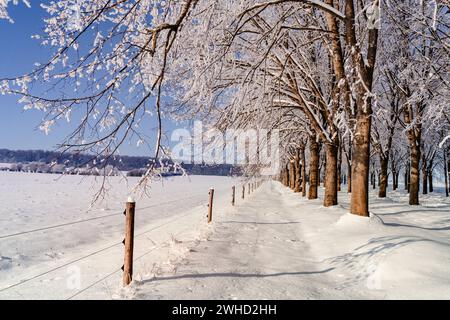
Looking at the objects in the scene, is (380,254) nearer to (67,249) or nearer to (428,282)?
(428,282)

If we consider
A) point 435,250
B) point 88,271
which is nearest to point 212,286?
point 88,271

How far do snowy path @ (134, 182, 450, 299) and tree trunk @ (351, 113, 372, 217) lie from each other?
17.0 inches

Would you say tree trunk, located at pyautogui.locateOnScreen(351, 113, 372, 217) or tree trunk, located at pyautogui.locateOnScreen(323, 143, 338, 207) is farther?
tree trunk, located at pyautogui.locateOnScreen(323, 143, 338, 207)

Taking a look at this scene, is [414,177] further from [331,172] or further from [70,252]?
[70,252]

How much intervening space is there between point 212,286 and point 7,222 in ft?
33.9

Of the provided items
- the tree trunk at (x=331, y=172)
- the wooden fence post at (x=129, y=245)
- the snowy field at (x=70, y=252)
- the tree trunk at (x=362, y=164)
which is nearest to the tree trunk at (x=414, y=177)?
the tree trunk at (x=331, y=172)

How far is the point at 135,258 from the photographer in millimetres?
6695

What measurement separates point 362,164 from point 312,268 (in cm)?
415

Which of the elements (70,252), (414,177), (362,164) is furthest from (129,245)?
(414,177)

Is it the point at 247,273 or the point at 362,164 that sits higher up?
the point at 362,164

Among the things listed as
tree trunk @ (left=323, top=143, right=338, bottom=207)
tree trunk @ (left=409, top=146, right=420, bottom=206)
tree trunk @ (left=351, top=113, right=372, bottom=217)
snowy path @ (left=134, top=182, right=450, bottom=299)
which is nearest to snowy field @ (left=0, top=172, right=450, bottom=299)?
snowy path @ (left=134, top=182, right=450, bottom=299)

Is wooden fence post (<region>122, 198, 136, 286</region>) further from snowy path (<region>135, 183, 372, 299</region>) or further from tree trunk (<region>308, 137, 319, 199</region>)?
tree trunk (<region>308, 137, 319, 199</region>)

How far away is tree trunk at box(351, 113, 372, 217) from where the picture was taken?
30.1ft

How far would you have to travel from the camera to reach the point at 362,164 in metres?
9.16
